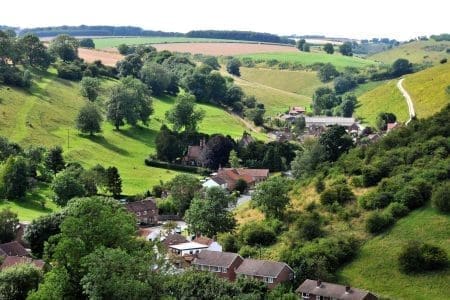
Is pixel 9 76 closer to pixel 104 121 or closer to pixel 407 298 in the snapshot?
pixel 104 121

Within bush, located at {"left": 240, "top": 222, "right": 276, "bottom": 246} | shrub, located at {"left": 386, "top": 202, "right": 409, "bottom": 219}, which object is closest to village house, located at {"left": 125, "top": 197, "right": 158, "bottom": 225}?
bush, located at {"left": 240, "top": 222, "right": 276, "bottom": 246}

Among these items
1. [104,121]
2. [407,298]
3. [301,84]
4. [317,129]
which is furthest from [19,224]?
[301,84]

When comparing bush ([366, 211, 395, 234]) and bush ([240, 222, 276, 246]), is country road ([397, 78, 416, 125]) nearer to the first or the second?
bush ([366, 211, 395, 234])

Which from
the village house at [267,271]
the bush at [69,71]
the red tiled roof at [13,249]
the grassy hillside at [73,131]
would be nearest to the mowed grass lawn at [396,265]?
the village house at [267,271]

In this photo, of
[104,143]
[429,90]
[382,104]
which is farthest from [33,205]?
[382,104]

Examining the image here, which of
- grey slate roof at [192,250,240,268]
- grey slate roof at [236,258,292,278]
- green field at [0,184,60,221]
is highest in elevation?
grey slate roof at [236,258,292,278]

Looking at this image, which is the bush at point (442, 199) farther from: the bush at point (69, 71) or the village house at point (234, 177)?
the bush at point (69, 71)
